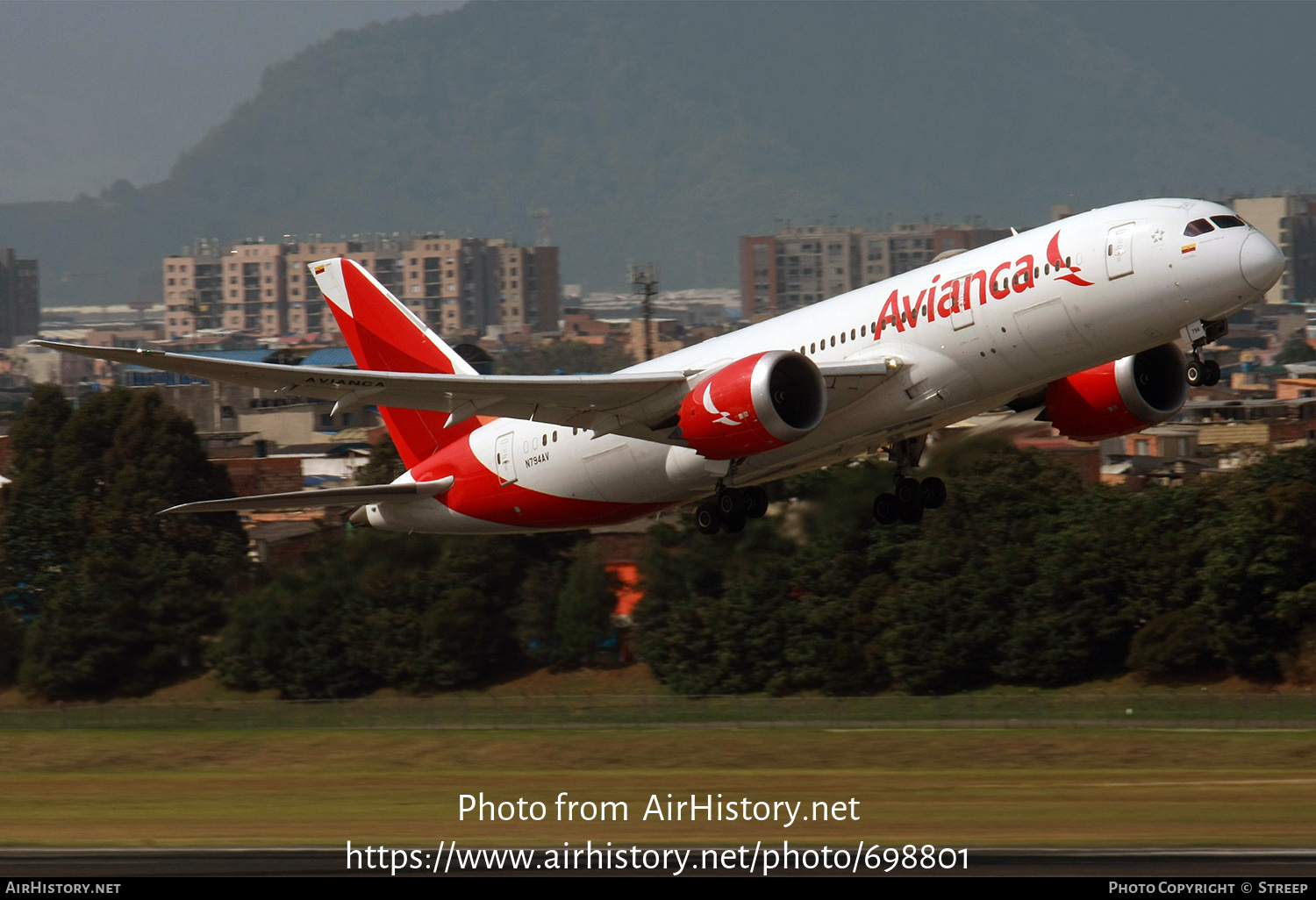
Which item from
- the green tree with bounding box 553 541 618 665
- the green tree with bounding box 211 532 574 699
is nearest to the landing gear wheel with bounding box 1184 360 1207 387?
the green tree with bounding box 211 532 574 699

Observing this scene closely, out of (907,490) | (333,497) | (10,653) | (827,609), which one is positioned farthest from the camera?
(827,609)

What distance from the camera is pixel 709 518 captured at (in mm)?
35000

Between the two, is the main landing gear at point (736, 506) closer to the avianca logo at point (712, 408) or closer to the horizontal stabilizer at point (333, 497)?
the avianca logo at point (712, 408)

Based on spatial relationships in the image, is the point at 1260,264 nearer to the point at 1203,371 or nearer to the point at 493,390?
the point at 1203,371

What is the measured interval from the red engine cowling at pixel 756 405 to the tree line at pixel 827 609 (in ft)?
82.3

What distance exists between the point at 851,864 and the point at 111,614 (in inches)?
1791

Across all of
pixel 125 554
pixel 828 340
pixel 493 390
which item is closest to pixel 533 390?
pixel 493 390

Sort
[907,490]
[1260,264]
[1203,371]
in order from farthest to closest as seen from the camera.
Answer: [907,490], [1203,371], [1260,264]

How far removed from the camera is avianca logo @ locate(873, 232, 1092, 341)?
29.5 meters

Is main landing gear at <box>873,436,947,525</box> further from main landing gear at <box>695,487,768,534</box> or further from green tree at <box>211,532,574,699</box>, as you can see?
green tree at <box>211,532,574,699</box>

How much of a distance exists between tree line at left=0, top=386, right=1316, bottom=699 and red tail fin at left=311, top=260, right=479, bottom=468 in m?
16.5

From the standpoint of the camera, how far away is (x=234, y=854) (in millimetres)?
28062

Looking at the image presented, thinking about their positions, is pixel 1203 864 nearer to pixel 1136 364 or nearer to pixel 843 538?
pixel 1136 364

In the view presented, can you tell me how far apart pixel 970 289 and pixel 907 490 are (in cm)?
635
